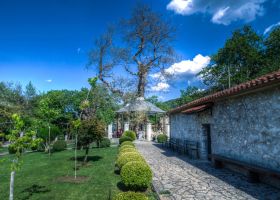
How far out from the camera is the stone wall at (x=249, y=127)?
6.86 metres

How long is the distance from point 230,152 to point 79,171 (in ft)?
21.8

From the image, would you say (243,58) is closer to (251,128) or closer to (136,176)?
(251,128)

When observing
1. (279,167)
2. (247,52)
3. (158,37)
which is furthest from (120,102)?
(279,167)

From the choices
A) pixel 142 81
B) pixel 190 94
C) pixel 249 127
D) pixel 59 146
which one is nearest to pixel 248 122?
pixel 249 127

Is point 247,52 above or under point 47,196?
above

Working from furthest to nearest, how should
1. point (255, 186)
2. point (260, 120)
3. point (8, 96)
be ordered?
point (8, 96), point (260, 120), point (255, 186)

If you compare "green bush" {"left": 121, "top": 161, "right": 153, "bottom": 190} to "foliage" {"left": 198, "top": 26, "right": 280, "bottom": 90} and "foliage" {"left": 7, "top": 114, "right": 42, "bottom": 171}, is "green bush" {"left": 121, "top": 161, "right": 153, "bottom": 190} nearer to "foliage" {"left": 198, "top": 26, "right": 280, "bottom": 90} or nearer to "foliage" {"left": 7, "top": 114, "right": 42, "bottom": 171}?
"foliage" {"left": 7, "top": 114, "right": 42, "bottom": 171}

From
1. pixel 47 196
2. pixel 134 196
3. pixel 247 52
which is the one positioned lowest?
pixel 47 196

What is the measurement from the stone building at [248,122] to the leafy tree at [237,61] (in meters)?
21.3

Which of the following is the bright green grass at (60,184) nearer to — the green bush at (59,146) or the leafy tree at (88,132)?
the leafy tree at (88,132)

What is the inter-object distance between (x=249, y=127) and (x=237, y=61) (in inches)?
1096

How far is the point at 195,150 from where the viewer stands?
43.3 ft

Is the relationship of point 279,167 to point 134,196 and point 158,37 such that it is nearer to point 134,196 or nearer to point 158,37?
point 134,196

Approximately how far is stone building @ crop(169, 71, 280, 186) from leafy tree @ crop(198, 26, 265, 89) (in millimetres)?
21302
